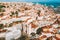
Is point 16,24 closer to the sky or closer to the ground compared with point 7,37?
closer to the sky

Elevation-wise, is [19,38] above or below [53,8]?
below

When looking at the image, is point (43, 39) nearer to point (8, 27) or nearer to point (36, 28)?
point (36, 28)

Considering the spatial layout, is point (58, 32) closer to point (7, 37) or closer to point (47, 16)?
point (47, 16)

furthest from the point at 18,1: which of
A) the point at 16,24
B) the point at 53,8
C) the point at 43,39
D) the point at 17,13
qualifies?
the point at 43,39

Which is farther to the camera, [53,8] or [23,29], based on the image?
[53,8]

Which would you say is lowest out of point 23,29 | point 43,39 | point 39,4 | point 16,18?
point 43,39

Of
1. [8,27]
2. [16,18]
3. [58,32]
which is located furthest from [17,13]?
[58,32]

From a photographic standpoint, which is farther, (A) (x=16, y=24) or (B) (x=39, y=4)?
(B) (x=39, y=4)

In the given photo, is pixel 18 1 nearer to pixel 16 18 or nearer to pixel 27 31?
pixel 16 18

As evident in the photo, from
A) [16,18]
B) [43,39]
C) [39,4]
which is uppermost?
[39,4]
